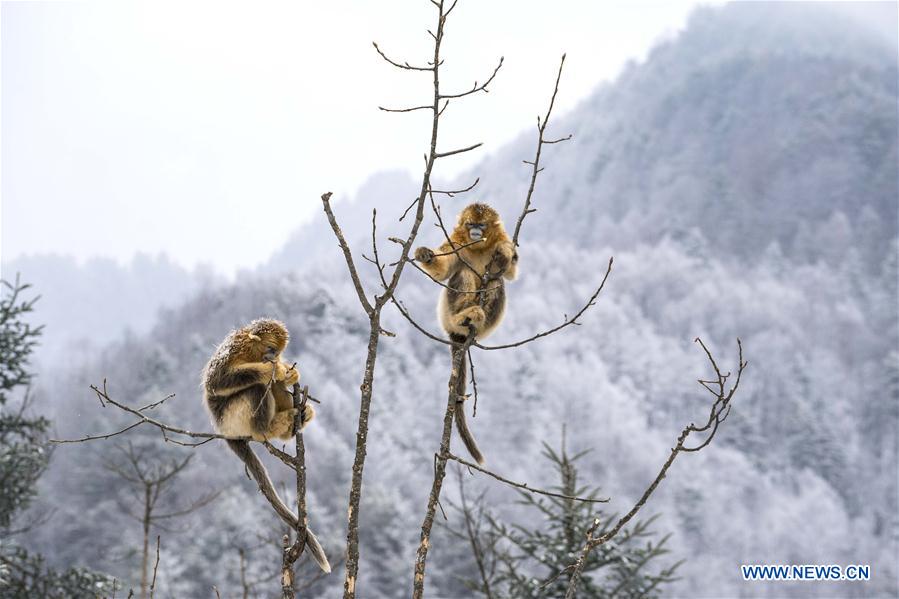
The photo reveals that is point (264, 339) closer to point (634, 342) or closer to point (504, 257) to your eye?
point (504, 257)

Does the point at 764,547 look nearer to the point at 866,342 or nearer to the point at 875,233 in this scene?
the point at 866,342

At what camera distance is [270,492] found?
3.79 m

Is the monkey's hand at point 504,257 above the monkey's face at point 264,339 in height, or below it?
above

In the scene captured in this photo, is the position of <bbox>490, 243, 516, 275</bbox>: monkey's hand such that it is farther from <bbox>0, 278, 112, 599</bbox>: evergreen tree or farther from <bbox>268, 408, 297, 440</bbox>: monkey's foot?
<bbox>0, 278, 112, 599</bbox>: evergreen tree

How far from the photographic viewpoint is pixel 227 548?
128 feet

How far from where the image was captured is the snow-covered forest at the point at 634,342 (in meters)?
46.7

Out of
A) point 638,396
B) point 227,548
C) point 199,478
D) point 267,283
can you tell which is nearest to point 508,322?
point 638,396

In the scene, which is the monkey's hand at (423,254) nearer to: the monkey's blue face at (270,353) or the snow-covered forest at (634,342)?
the monkey's blue face at (270,353)

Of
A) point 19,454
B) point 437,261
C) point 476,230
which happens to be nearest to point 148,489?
point 437,261

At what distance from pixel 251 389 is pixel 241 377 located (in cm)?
8

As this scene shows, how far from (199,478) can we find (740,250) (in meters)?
91.6

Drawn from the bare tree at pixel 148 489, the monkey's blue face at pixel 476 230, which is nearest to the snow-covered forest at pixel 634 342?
the bare tree at pixel 148 489

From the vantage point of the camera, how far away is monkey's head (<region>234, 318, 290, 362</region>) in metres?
4.20

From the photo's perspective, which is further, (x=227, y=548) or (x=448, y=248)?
(x=227, y=548)
